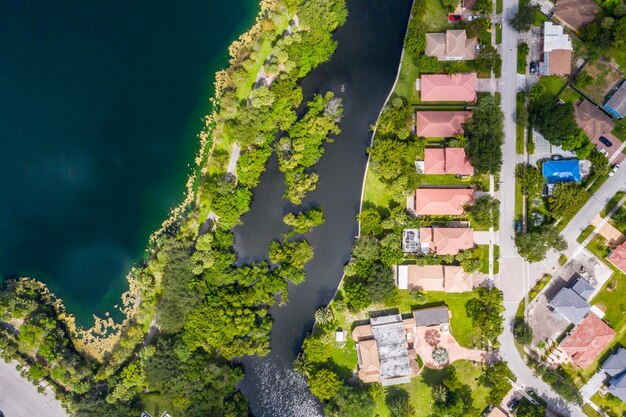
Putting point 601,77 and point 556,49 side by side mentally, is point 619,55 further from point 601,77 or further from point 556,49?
point 556,49

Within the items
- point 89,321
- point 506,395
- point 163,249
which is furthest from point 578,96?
point 89,321

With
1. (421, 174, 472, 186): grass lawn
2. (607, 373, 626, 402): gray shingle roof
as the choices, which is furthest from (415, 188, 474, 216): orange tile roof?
(607, 373, 626, 402): gray shingle roof

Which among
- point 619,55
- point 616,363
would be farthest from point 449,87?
point 616,363

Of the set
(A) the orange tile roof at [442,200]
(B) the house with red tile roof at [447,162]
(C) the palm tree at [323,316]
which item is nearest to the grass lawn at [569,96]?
(B) the house with red tile roof at [447,162]

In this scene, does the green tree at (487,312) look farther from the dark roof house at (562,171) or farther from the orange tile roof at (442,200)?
the dark roof house at (562,171)

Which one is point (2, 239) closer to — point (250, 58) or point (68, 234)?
point (68, 234)

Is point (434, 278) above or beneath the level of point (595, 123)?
beneath
